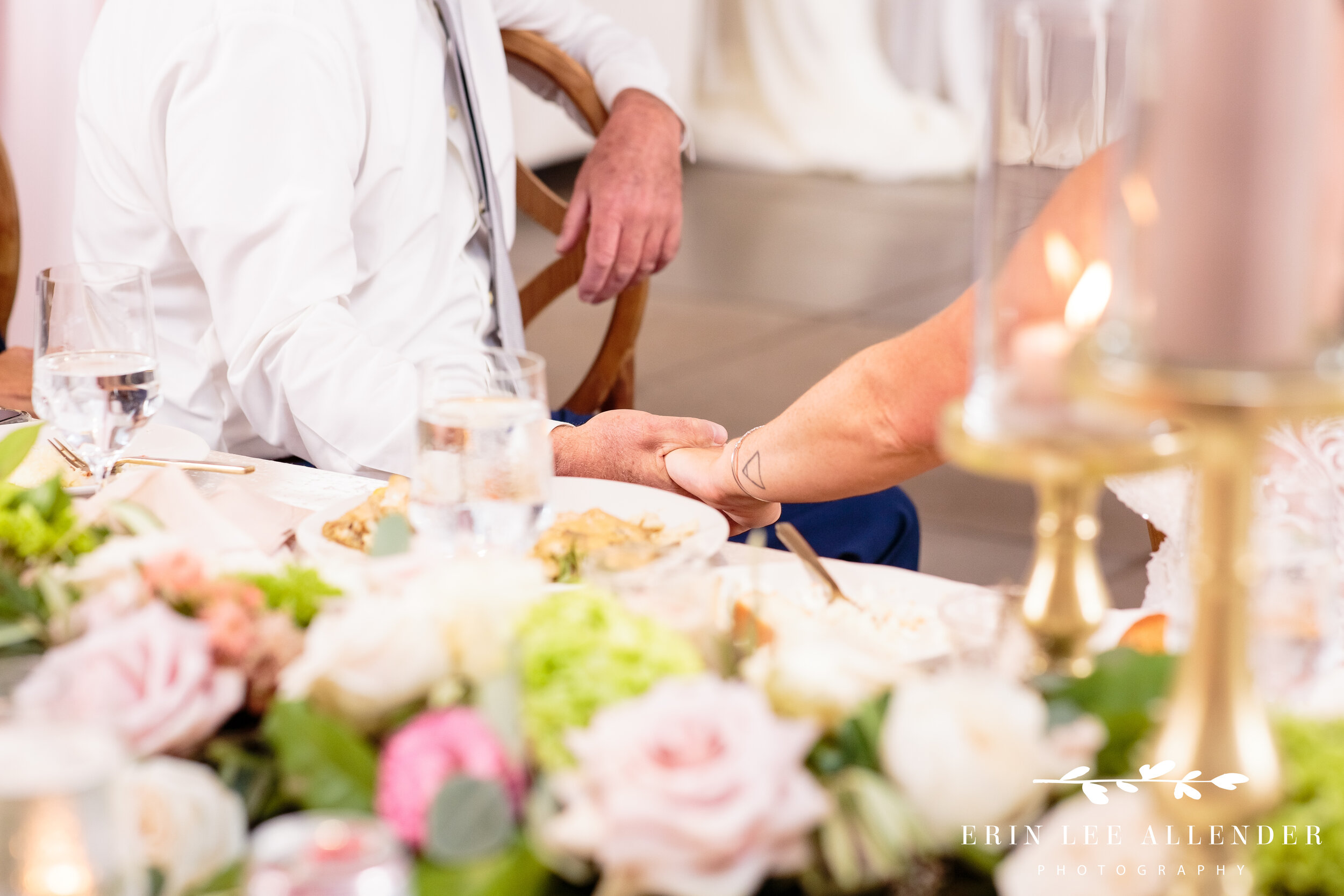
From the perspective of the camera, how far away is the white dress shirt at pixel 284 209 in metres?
1.40

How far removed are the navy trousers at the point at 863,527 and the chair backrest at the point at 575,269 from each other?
0.51 metres

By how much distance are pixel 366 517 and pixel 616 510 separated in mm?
185

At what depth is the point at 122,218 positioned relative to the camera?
157cm

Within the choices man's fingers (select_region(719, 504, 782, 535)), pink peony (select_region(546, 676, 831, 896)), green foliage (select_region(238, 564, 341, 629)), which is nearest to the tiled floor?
man's fingers (select_region(719, 504, 782, 535))

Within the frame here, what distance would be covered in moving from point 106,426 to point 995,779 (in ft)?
2.37

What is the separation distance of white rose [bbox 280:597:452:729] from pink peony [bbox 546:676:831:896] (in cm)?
8

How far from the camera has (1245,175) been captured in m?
0.35

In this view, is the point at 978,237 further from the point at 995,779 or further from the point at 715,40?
the point at 715,40

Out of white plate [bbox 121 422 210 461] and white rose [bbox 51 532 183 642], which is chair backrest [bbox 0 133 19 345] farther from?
white rose [bbox 51 532 183 642]

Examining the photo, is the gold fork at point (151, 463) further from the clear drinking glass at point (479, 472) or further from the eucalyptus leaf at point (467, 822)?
the eucalyptus leaf at point (467, 822)

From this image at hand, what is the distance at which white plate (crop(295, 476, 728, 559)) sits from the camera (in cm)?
92

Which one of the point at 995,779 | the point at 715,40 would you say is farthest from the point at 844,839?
the point at 715,40

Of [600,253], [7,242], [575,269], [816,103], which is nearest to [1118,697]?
[600,253]

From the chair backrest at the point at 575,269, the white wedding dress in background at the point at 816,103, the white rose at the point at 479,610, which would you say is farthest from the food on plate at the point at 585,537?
the white wedding dress in background at the point at 816,103
